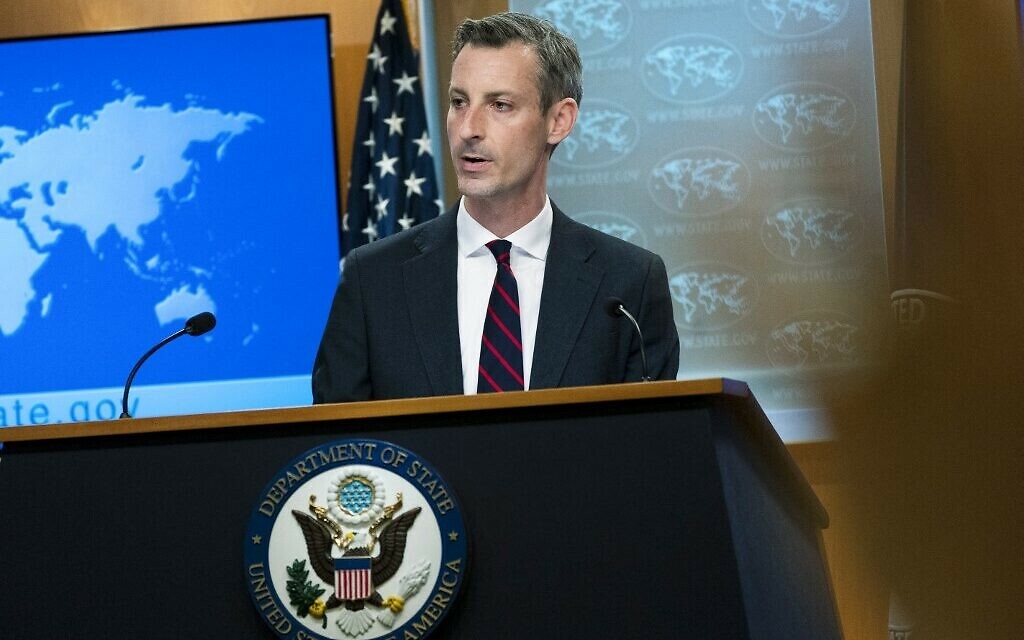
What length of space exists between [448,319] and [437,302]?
52 mm

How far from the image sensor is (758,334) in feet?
16.0

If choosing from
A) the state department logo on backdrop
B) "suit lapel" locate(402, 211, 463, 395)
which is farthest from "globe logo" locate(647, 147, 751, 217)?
the state department logo on backdrop

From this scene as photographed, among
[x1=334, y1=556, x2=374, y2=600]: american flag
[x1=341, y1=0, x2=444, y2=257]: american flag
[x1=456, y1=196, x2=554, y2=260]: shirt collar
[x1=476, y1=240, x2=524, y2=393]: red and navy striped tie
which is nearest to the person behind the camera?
[x1=334, y1=556, x2=374, y2=600]: american flag

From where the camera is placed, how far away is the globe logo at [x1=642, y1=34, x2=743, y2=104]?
498 cm

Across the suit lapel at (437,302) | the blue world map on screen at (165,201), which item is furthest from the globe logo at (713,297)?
the suit lapel at (437,302)

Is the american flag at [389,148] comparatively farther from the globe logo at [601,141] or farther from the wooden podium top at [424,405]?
the wooden podium top at [424,405]

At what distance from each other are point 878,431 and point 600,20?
415 centimetres

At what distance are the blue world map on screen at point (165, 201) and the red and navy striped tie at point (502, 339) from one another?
2.50 metres

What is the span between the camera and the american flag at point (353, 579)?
1587mm

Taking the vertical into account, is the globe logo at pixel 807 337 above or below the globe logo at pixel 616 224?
below

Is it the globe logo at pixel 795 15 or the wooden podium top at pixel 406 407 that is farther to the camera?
the globe logo at pixel 795 15

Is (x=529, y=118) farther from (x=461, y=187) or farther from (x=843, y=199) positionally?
(x=843, y=199)

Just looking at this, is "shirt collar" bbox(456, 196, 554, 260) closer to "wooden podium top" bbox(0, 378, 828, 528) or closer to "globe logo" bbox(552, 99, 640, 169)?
"wooden podium top" bbox(0, 378, 828, 528)

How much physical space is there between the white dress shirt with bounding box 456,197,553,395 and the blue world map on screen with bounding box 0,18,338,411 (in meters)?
2.37
